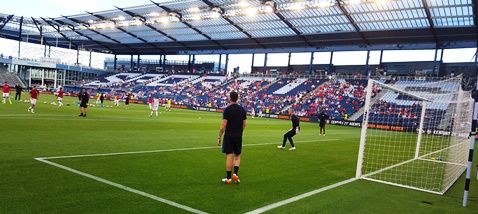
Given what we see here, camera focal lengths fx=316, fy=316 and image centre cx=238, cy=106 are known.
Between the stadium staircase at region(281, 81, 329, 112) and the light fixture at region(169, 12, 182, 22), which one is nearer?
the stadium staircase at region(281, 81, 329, 112)

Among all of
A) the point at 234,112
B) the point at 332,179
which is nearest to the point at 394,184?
the point at 332,179

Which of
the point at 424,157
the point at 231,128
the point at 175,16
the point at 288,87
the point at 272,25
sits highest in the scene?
the point at 175,16

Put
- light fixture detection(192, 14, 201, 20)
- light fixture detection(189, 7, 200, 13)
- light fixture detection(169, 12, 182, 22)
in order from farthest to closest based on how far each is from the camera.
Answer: light fixture detection(169, 12, 182, 22) → light fixture detection(192, 14, 201, 20) → light fixture detection(189, 7, 200, 13)

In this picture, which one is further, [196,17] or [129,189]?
[196,17]

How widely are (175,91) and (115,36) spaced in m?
18.9

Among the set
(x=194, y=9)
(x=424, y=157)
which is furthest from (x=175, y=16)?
(x=424, y=157)

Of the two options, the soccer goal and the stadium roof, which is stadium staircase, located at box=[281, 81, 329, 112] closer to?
the stadium roof

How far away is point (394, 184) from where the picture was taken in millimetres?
8195

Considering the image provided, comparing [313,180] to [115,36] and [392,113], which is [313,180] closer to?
[392,113]

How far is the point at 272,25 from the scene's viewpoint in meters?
45.9

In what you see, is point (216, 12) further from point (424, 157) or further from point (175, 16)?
point (424, 157)

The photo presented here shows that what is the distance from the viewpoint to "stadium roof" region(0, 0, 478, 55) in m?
35.3

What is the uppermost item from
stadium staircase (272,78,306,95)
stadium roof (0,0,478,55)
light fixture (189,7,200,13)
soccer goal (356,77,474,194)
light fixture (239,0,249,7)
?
light fixture (239,0,249,7)

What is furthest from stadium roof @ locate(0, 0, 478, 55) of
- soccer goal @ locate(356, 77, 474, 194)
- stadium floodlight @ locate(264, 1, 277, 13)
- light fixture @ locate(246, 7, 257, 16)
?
soccer goal @ locate(356, 77, 474, 194)
